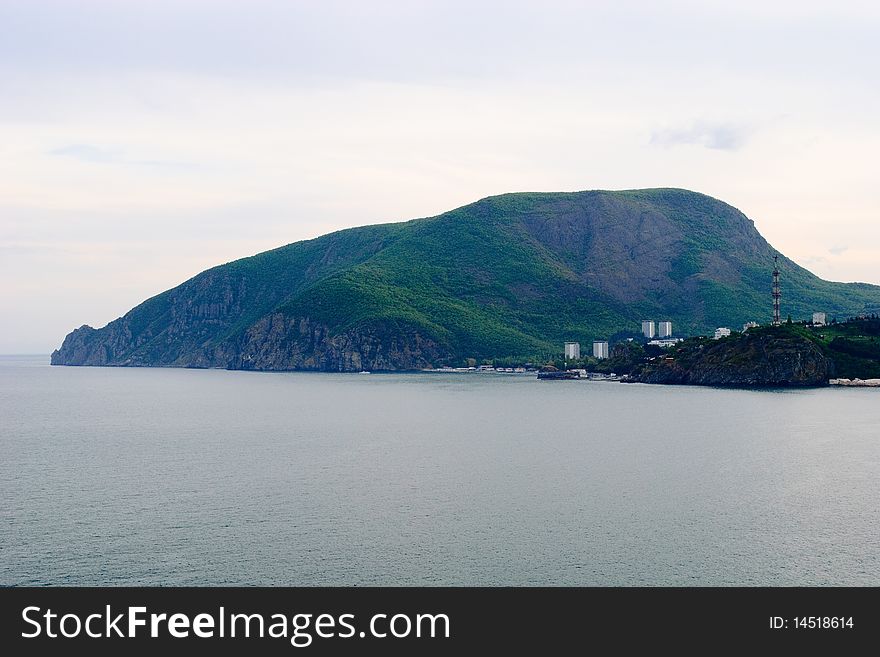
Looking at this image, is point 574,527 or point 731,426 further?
point 731,426

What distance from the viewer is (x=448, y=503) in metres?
75.4

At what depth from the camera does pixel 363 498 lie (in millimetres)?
78000

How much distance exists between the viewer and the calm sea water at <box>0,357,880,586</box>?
2196 inches

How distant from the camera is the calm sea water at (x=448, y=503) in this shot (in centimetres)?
5578

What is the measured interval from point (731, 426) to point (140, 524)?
94.0 meters

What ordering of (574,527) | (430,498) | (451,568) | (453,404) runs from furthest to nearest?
(453,404) → (430,498) → (574,527) → (451,568)

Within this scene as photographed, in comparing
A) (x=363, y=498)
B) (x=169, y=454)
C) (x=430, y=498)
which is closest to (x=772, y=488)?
(x=430, y=498)

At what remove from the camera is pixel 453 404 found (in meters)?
183
